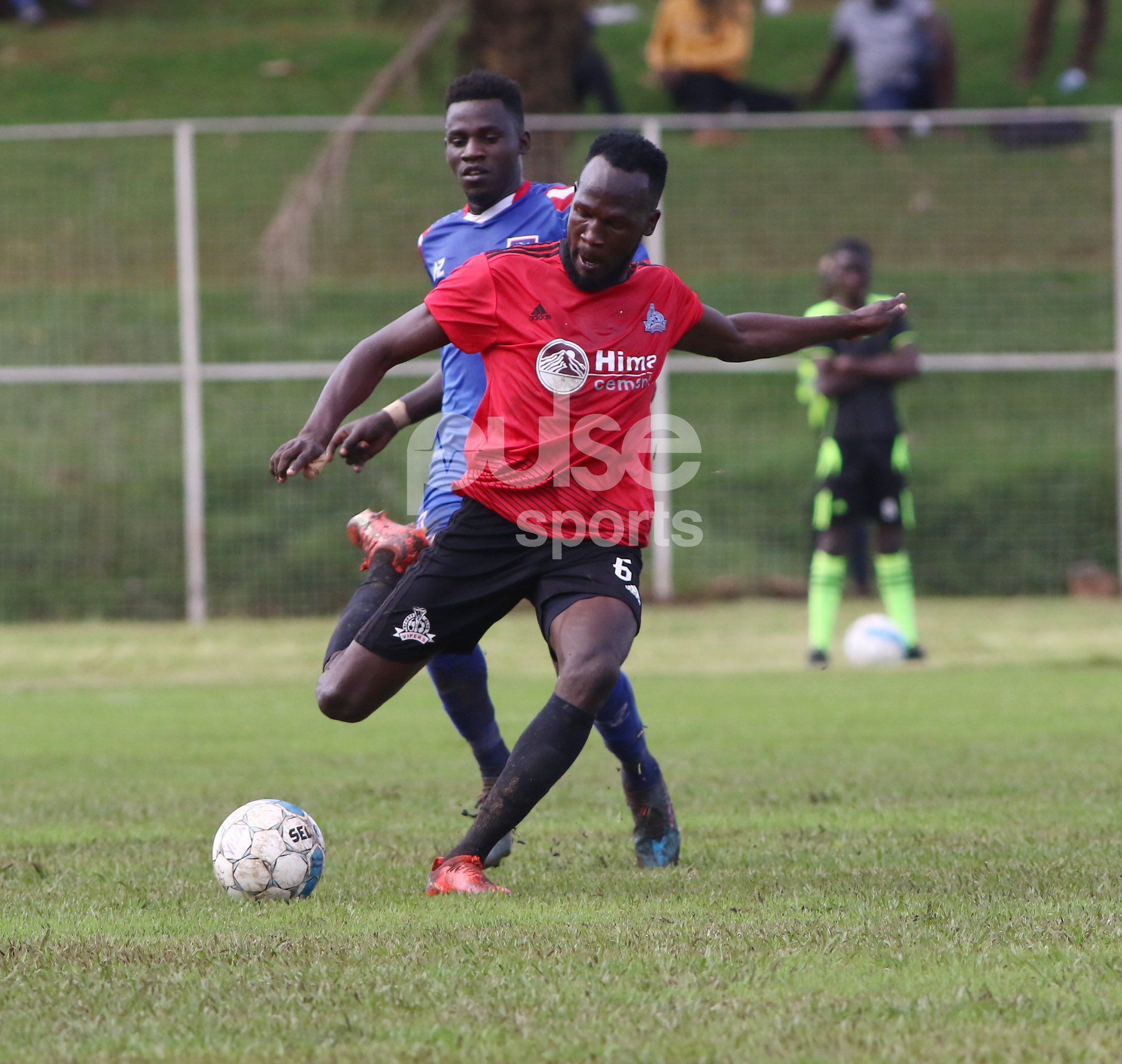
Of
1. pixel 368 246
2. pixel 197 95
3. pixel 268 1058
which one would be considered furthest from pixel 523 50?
pixel 268 1058

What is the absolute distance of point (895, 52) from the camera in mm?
17984

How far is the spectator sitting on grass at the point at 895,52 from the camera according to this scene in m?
18.0

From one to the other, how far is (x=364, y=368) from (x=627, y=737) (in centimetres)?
146

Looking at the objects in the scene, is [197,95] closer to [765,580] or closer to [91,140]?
[91,140]

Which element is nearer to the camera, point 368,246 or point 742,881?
point 742,881

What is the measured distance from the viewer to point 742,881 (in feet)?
16.5

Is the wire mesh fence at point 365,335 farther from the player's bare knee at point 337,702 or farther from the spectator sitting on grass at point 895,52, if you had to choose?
the player's bare knee at point 337,702

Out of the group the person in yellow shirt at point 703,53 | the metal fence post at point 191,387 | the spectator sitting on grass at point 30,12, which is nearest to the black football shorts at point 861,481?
the metal fence post at point 191,387

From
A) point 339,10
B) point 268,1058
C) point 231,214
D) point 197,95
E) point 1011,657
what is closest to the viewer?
point 268,1058

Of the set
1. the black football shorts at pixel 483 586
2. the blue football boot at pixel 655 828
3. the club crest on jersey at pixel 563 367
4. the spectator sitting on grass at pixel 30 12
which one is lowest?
the blue football boot at pixel 655 828

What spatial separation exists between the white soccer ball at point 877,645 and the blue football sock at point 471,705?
6.27 meters

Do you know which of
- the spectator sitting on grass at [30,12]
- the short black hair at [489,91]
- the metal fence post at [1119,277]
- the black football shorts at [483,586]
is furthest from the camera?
the spectator sitting on grass at [30,12]

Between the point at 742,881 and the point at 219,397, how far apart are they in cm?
1048

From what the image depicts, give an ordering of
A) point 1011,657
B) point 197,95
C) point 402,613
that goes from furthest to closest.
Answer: point 197,95 → point 1011,657 → point 402,613
